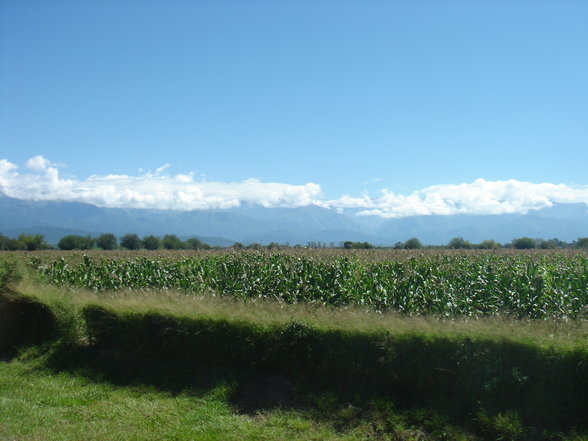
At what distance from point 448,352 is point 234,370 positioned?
4401 mm

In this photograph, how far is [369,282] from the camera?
12.3 m

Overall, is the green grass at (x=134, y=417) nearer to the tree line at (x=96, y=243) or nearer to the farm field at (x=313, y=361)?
the farm field at (x=313, y=361)

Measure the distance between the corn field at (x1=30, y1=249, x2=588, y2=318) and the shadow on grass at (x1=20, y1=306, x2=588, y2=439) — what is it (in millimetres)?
2924

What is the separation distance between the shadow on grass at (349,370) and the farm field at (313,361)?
25mm

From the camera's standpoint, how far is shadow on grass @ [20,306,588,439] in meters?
6.52

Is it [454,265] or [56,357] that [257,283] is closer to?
[56,357]

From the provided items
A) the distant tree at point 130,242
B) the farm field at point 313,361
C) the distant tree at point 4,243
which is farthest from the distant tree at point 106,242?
the farm field at point 313,361

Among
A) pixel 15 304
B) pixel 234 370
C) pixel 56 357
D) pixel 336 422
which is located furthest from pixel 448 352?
pixel 15 304

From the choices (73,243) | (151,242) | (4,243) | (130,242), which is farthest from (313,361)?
(4,243)

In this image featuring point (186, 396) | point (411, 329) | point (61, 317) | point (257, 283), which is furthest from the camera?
point (257, 283)

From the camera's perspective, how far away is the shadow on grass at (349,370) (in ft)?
21.4

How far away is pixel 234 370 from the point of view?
8922 millimetres

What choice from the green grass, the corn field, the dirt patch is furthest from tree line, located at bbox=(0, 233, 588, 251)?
the dirt patch

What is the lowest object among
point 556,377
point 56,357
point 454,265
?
A: point 56,357
